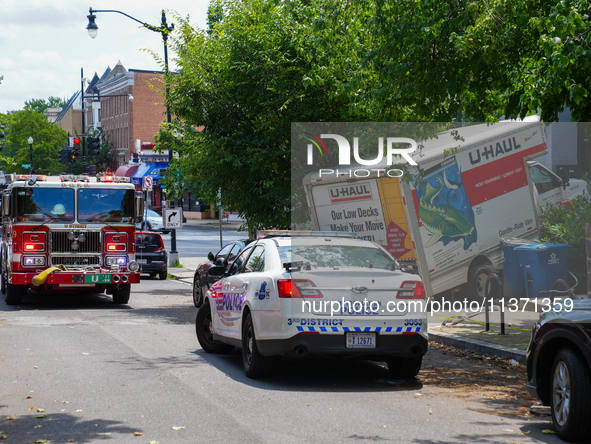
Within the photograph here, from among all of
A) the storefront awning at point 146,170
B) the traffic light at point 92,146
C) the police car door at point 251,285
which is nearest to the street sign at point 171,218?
the traffic light at point 92,146

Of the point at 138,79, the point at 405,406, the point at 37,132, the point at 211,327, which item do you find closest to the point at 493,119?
the point at 211,327

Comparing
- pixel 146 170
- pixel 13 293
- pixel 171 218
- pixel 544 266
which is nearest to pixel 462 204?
pixel 544 266

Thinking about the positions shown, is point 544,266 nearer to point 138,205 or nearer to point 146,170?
point 138,205

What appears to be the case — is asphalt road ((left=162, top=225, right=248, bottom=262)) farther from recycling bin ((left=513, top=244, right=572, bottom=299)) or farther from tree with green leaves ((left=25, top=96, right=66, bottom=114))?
tree with green leaves ((left=25, top=96, right=66, bottom=114))

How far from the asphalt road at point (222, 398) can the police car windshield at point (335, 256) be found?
1.33 m

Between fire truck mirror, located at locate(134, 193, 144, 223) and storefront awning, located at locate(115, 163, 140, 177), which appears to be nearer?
fire truck mirror, located at locate(134, 193, 144, 223)

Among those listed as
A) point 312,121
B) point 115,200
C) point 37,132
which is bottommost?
point 115,200

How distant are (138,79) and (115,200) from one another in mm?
60867

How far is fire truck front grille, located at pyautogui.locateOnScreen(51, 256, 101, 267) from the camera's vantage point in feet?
52.1

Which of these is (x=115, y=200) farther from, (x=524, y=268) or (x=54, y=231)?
(x=524, y=268)

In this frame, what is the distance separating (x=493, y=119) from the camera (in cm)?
1277

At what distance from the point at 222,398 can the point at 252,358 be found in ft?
3.16

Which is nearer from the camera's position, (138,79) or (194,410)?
(194,410)

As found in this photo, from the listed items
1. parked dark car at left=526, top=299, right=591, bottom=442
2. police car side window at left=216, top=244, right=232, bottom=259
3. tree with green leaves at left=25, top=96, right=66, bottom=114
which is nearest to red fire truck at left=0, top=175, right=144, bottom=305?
police car side window at left=216, top=244, right=232, bottom=259
